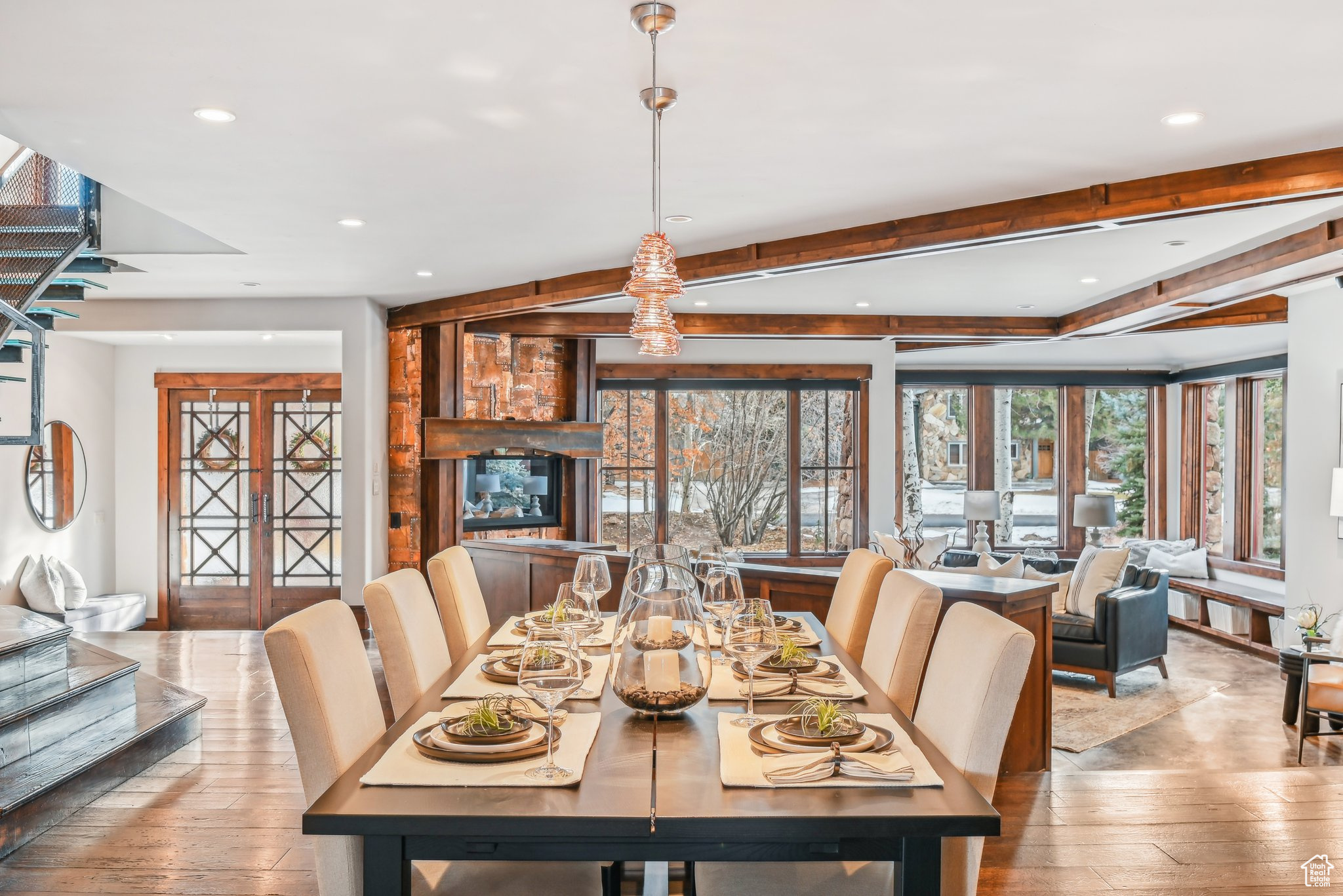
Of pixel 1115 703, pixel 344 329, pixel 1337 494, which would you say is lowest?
pixel 1115 703

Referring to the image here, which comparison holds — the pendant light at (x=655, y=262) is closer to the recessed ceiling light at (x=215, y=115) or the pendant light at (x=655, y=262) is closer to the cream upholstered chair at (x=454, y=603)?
the cream upholstered chair at (x=454, y=603)

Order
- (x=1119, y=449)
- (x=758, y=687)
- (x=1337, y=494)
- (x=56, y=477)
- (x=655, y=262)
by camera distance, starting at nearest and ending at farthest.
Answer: (x=758, y=687), (x=655, y=262), (x=1337, y=494), (x=56, y=477), (x=1119, y=449)

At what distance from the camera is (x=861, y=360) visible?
344 inches

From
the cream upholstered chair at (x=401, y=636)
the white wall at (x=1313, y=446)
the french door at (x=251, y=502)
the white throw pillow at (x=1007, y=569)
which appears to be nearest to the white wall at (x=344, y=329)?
the french door at (x=251, y=502)

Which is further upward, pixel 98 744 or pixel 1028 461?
pixel 1028 461

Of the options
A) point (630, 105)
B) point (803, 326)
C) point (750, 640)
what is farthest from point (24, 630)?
point (803, 326)

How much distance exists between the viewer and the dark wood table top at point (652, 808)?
1464mm

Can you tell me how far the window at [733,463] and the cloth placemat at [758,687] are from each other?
6404 millimetres

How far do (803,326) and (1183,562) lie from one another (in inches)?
180

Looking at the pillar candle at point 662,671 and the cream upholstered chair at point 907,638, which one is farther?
the cream upholstered chair at point 907,638

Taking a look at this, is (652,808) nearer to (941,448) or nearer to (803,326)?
(803,326)

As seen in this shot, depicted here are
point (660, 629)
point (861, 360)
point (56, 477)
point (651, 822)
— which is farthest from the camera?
point (861, 360)

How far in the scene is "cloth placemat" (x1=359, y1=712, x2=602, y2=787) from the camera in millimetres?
1592

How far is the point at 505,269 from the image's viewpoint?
5.48 meters
